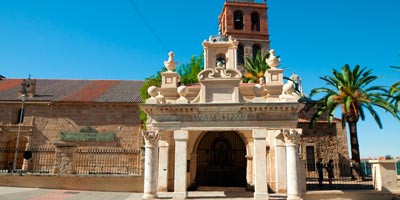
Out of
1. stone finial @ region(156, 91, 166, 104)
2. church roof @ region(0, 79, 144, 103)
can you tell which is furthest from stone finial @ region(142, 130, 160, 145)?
church roof @ region(0, 79, 144, 103)

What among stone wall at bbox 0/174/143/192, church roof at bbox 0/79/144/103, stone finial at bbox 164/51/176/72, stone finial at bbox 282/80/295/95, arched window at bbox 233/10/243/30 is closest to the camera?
stone finial at bbox 282/80/295/95

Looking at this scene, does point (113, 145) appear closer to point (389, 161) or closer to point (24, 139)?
point (24, 139)

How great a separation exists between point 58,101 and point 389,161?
2554 centimetres

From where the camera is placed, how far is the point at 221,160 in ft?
56.0

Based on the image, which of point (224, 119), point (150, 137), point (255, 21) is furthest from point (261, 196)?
point (255, 21)

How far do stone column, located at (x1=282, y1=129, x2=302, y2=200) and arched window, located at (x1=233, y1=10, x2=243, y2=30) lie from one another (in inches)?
1108

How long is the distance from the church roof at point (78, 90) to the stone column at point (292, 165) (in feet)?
56.7

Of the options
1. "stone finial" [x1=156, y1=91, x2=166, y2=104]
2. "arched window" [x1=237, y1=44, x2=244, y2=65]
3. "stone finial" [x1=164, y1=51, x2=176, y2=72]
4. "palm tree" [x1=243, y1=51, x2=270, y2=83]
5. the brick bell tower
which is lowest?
"stone finial" [x1=156, y1=91, x2=166, y2=104]

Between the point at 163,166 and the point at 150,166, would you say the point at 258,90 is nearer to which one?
the point at 150,166

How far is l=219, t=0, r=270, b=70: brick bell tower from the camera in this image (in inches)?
1431

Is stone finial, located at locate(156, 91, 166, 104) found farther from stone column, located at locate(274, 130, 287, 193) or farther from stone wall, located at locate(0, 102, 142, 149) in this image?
stone wall, located at locate(0, 102, 142, 149)

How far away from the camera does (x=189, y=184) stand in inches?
616

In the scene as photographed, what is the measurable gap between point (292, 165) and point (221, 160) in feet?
19.9

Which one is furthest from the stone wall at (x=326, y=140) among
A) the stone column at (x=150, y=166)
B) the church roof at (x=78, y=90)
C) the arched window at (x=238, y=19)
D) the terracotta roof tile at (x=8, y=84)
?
the terracotta roof tile at (x=8, y=84)
